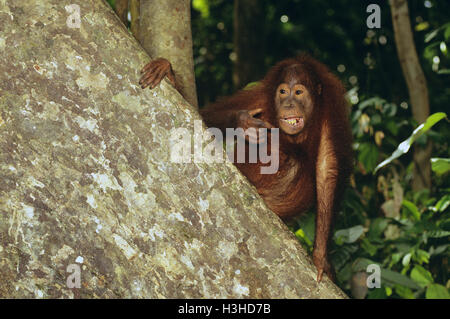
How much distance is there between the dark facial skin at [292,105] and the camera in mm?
2736

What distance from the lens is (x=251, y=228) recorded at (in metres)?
1.53

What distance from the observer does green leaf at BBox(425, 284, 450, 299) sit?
8.42ft

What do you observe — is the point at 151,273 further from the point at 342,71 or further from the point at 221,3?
the point at 221,3

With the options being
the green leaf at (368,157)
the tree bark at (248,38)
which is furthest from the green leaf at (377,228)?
the tree bark at (248,38)

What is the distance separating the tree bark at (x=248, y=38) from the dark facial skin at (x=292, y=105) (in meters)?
3.41

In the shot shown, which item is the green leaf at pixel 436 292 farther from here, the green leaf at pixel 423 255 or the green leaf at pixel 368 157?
the green leaf at pixel 368 157

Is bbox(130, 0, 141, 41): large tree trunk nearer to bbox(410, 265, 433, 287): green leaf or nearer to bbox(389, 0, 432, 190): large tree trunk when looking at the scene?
bbox(410, 265, 433, 287): green leaf

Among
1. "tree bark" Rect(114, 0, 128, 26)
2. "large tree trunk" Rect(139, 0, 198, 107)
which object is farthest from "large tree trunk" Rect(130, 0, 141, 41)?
"large tree trunk" Rect(139, 0, 198, 107)

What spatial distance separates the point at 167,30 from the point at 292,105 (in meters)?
0.94

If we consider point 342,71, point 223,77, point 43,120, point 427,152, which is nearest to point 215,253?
point 43,120

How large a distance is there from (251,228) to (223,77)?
7133 mm

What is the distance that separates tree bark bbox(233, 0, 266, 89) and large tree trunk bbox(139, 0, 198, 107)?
13.4 ft

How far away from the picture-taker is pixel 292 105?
2752mm

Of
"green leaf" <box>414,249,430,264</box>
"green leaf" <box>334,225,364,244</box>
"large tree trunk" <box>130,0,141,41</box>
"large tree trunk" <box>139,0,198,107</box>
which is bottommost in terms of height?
"green leaf" <box>414,249,430,264</box>
